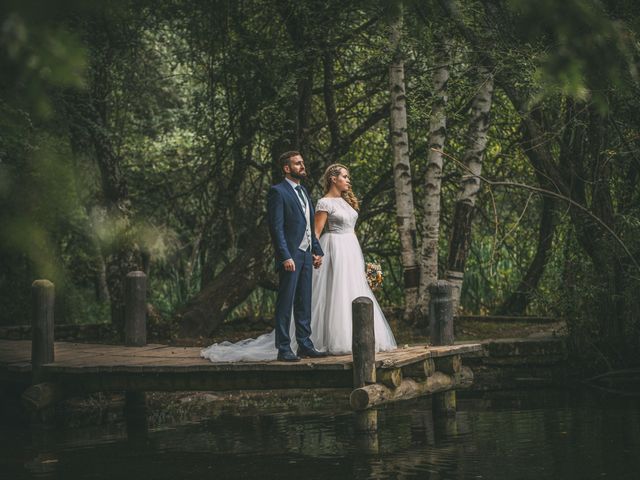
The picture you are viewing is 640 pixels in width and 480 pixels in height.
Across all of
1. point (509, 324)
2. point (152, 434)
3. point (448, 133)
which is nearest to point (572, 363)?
point (509, 324)

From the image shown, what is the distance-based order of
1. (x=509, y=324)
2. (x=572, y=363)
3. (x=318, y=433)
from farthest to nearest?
1. (x=509, y=324)
2. (x=572, y=363)
3. (x=318, y=433)

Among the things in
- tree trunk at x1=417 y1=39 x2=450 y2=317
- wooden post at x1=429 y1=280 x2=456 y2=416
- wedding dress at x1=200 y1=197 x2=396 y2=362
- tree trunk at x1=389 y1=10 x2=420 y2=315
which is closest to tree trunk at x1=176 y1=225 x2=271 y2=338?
tree trunk at x1=389 y1=10 x2=420 y2=315

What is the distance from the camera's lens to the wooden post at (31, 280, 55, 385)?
10328 millimetres

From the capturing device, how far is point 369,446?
27.6 ft

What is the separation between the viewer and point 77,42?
256 cm

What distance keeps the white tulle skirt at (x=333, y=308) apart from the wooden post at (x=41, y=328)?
1821mm

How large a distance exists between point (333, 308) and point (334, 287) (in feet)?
0.72

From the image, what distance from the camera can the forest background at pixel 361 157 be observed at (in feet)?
39.1

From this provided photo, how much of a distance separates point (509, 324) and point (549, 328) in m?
0.88

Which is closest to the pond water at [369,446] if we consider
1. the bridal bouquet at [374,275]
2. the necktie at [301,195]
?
the bridal bouquet at [374,275]

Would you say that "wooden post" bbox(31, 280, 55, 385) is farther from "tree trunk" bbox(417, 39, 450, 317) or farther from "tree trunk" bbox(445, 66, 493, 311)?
"tree trunk" bbox(445, 66, 493, 311)

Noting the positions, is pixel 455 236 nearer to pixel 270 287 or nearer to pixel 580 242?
pixel 580 242

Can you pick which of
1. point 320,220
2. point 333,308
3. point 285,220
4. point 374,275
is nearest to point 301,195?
point 285,220

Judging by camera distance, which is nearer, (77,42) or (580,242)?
(77,42)
